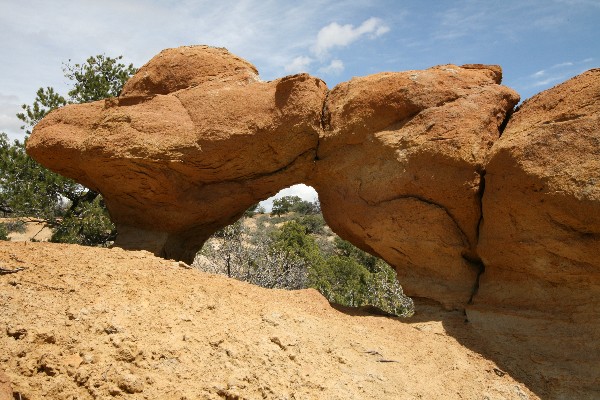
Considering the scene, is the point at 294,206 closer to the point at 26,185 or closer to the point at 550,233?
the point at 26,185

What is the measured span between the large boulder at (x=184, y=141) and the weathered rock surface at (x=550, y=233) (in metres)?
2.65

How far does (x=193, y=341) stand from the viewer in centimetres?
461

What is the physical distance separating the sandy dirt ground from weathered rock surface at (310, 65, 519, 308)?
2.44ft

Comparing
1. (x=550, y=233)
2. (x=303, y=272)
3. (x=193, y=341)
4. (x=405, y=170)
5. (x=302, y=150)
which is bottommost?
(x=303, y=272)

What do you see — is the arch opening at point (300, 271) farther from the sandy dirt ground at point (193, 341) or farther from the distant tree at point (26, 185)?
the sandy dirt ground at point (193, 341)

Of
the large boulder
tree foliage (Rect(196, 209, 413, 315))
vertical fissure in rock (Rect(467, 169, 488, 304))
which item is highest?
the large boulder

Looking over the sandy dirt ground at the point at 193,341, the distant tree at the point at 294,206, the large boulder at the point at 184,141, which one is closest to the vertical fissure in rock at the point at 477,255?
the sandy dirt ground at the point at 193,341

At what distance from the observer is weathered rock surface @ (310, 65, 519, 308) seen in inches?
243

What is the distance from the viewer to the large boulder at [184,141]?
684 centimetres

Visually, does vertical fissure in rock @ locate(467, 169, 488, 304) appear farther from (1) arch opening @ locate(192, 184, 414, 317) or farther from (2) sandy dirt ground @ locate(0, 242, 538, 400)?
(1) arch opening @ locate(192, 184, 414, 317)

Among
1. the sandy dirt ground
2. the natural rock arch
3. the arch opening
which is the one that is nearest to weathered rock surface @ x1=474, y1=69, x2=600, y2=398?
the natural rock arch

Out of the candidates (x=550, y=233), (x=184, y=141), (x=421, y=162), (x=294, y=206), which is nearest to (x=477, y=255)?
(x=550, y=233)

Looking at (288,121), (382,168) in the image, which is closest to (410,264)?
(382,168)

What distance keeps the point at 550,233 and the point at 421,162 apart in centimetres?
166
